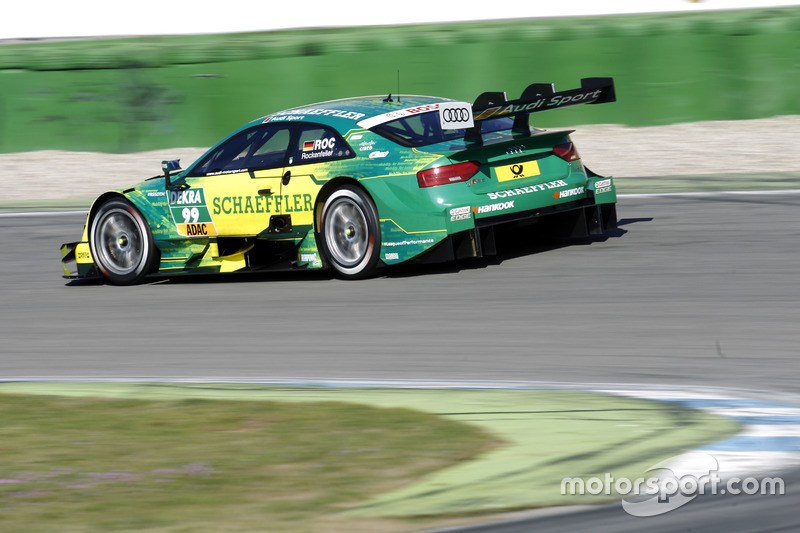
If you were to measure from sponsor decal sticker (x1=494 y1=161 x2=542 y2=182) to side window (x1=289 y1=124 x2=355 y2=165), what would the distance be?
1072mm

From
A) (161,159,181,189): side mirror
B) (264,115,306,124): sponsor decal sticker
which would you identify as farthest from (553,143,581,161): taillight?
(161,159,181,189): side mirror

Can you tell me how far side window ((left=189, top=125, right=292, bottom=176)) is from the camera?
880 centimetres

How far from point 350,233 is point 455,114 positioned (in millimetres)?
1163

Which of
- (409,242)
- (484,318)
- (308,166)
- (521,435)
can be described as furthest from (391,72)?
(521,435)

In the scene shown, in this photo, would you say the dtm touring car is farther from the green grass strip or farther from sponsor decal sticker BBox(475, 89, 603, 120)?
the green grass strip

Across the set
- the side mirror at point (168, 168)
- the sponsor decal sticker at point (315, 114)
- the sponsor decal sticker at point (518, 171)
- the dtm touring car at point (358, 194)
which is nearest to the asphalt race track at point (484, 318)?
the dtm touring car at point (358, 194)

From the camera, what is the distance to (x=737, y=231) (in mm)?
9297

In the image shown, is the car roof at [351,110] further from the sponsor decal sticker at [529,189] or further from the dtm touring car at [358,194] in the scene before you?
the sponsor decal sticker at [529,189]

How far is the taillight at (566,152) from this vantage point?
28.5ft

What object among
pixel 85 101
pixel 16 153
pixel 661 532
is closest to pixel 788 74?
pixel 85 101

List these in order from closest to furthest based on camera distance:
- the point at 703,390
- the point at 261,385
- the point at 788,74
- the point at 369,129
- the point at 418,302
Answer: the point at 703,390
the point at 261,385
the point at 418,302
the point at 369,129
the point at 788,74

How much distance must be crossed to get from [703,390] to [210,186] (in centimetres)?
493

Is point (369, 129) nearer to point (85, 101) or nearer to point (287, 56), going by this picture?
point (287, 56)

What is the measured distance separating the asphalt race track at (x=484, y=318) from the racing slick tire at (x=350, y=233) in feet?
0.46
